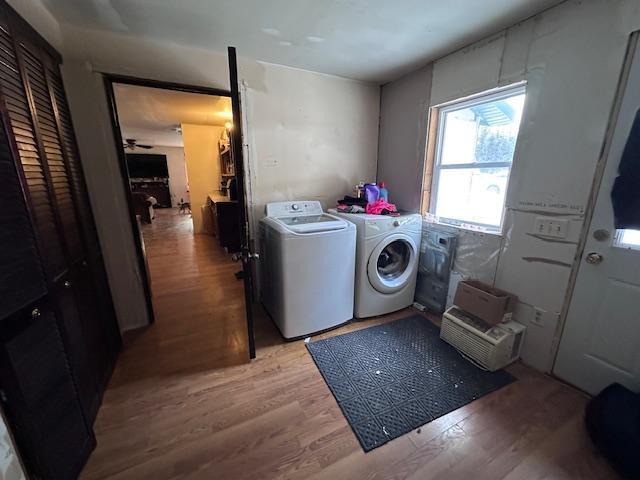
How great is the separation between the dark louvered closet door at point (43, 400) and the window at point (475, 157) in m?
2.59

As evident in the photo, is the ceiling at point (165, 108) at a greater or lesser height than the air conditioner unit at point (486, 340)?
greater

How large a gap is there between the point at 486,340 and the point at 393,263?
97cm

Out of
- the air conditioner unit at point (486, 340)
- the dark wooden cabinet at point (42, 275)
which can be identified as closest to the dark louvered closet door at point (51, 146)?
the dark wooden cabinet at point (42, 275)

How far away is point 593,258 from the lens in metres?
1.38

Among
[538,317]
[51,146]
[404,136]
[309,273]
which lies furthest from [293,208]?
[538,317]

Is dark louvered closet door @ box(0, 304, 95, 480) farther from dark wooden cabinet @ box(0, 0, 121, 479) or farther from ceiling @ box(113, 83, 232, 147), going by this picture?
ceiling @ box(113, 83, 232, 147)

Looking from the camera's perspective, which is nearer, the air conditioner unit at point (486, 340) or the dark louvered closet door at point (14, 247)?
the dark louvered closet door at point (14, 247)

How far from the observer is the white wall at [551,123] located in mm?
1293

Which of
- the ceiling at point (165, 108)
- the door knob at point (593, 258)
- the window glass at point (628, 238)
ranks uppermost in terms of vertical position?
the ceiling at point (165, 108)

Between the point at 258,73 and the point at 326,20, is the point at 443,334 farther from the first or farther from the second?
the point at 258,73

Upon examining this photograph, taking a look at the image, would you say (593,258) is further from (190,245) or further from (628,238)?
(190,245)

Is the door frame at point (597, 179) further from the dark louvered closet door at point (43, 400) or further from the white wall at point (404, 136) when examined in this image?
the dark louvered closet door at point (43, 400)

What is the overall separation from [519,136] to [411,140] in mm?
933

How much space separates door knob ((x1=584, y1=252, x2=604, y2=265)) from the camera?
53.4 inches
